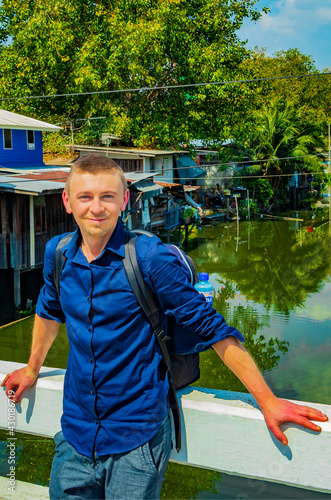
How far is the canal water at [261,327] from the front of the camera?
18.0ft

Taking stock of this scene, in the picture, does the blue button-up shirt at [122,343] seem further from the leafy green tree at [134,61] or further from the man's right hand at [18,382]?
the leafy green tree at [134,61]

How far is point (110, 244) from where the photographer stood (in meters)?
1.53

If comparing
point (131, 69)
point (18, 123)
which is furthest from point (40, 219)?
point (131, 69)

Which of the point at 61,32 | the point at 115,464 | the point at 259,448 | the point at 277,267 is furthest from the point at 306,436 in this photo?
the point at 61,32

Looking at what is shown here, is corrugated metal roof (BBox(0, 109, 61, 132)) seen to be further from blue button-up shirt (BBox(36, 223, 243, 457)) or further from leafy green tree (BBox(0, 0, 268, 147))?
blue button-up shirt (BBox(36, 223, 243, 457))

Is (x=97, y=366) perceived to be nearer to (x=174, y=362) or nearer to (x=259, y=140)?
(x=174, y=362)

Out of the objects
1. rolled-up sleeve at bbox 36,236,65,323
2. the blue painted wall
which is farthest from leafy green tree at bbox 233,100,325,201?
rolled-up sleeve at bbox 36,236,65,323

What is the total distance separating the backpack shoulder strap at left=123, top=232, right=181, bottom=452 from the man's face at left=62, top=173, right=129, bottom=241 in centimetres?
9

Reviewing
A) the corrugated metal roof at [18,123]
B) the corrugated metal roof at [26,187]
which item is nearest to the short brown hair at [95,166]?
the corrugated metal roof at [26,187]

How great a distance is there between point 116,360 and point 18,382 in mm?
464

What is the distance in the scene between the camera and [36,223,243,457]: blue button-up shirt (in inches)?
57.0

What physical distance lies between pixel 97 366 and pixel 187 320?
0.32 metres

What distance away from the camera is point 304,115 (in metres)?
37.5

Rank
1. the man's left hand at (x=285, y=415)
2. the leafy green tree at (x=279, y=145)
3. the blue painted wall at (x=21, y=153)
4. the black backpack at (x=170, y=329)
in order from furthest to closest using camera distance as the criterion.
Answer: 1. the leafy green tree at (x=279, y=145)
2. the blue painted wall at (x=21, y=153)
3. the black backpack at (x=170, y=329)
4. the man's left hand at (x=285, y=415)
